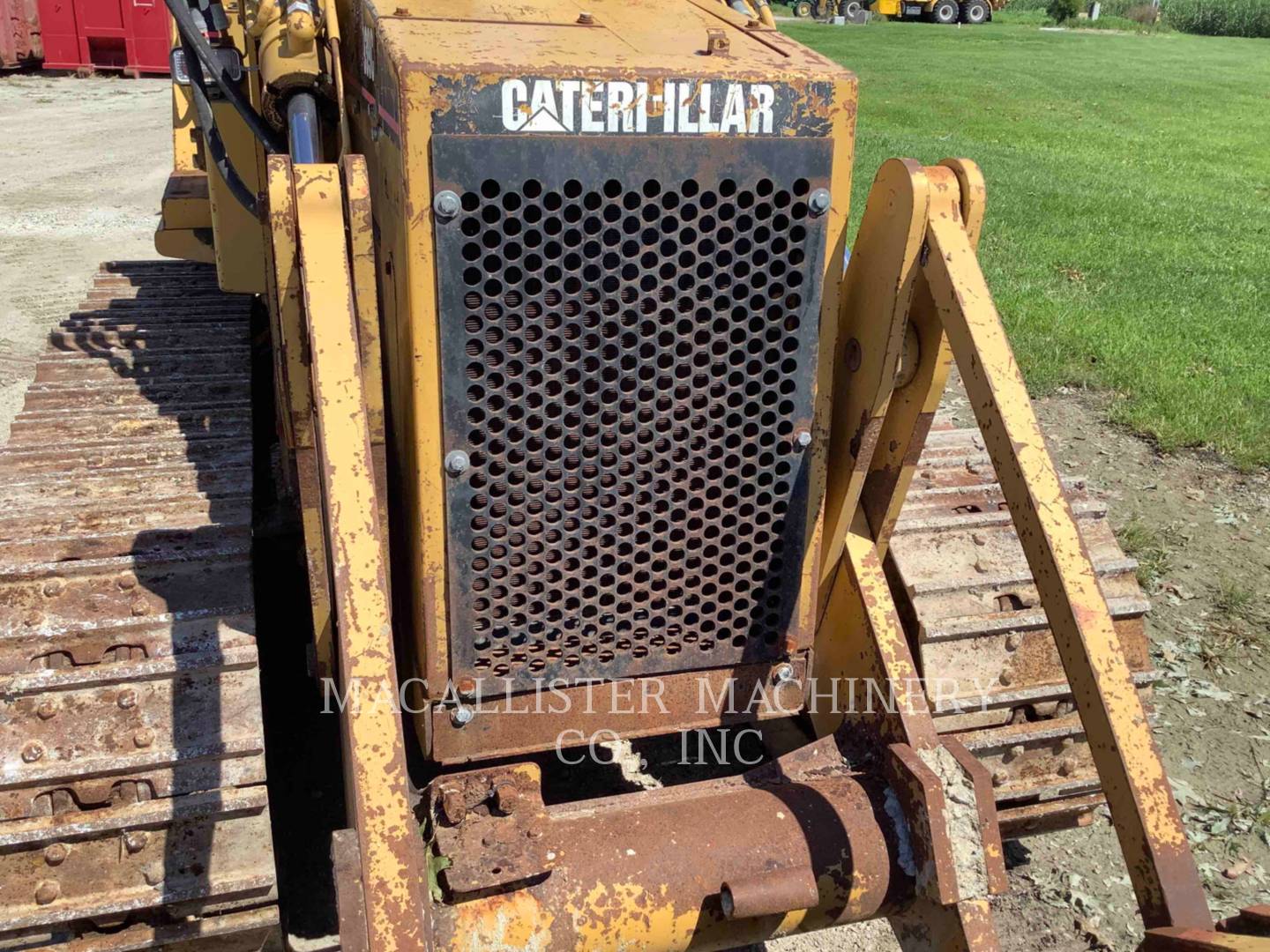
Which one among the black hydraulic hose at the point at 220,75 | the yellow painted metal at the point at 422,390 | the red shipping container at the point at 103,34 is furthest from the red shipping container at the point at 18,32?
the yellow painted metal at the point at 422,390

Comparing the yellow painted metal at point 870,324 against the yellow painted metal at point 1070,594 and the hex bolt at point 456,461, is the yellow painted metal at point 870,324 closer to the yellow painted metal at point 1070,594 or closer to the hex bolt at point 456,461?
the yellow painted metal at point 1070,594

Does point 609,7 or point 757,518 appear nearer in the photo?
point 757,518

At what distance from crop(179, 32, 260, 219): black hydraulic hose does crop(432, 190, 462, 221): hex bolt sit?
200 cm

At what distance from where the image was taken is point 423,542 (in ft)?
8.09

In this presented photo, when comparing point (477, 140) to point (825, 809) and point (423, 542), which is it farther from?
point (825, 809)

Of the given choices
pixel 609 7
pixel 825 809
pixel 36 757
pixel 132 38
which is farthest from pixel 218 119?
pixel 132 38

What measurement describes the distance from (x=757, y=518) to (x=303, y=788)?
75.7 inches

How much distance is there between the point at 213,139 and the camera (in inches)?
153

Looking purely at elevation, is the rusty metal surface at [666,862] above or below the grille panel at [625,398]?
below

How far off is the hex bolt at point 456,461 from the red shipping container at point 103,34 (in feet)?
75.2

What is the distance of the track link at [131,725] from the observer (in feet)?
7.81

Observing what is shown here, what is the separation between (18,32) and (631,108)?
23892mm

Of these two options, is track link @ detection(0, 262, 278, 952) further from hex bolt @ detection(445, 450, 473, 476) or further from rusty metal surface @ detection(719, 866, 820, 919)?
rusty metal surface @ detection(719, 866, 820, 919)

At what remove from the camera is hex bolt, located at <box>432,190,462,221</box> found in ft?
7.15
